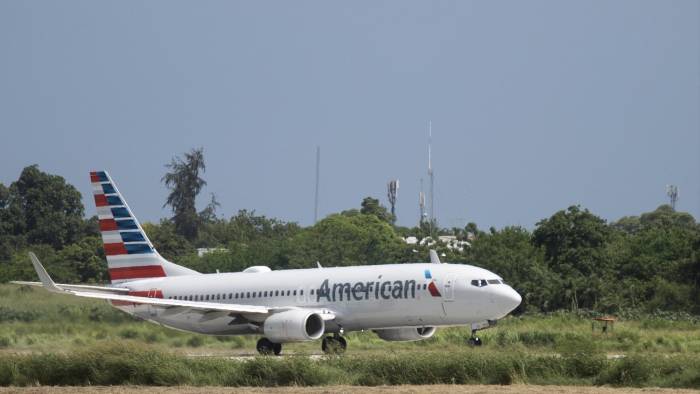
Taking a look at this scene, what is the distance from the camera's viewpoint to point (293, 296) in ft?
135

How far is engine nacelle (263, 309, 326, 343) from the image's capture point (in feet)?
128

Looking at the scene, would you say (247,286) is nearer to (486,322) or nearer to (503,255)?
(486,322)

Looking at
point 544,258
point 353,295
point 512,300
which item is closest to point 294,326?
point 353,295

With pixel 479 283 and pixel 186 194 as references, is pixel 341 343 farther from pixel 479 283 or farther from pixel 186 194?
pixel 186 194

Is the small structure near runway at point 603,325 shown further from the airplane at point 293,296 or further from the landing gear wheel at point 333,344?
the landing gear wheel at point 333,344

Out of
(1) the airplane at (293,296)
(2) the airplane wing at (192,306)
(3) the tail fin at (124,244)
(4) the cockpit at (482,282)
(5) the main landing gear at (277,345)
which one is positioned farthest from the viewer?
(3) the tail fin at (124,244)

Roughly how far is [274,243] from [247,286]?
3120 centimetres

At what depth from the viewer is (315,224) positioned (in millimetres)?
102188

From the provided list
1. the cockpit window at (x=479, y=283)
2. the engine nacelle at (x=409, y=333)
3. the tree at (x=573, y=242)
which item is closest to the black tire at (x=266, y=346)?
the engine nacelle at (x=409, y=333)

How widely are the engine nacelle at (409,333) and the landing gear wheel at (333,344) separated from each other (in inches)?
55.0

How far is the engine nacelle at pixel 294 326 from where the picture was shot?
128ft

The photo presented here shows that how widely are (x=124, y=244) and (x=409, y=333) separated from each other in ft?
34.2

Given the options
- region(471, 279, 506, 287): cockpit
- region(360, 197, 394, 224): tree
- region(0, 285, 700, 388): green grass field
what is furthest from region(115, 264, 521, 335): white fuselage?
region(360, 197, 394, 224): tree

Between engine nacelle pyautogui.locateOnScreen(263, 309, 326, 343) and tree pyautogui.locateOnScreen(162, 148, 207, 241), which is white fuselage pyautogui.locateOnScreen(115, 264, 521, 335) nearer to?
engine nacelle pyautogui.locateOnScreen(263, 309, 326, 343)
